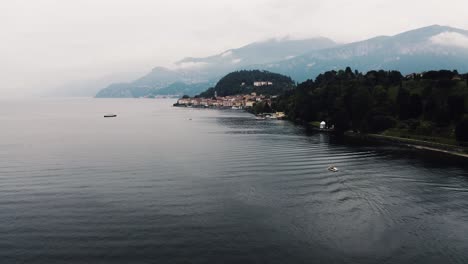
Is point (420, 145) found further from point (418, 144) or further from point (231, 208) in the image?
point (231, 208)

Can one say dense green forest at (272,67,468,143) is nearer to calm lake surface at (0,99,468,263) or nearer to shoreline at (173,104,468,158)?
shoreline at (173,104,468,158)

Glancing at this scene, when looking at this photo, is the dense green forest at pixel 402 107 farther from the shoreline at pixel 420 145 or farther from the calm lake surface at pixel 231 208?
the calm lake surface at pixel 231 208

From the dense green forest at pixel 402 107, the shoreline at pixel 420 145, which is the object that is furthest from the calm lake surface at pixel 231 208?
the dense green forest at pixel 402 107

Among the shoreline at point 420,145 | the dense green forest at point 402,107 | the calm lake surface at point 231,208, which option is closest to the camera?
the calm lake surface at point 231,208

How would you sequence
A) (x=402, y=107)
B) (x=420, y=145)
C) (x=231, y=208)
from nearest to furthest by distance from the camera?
(x=231, y=208), (x=420, y=145), (x=402, y=107)

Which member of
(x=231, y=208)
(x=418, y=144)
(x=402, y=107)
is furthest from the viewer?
(x=402, y=107)

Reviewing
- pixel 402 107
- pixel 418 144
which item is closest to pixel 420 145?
pixel 418 144
